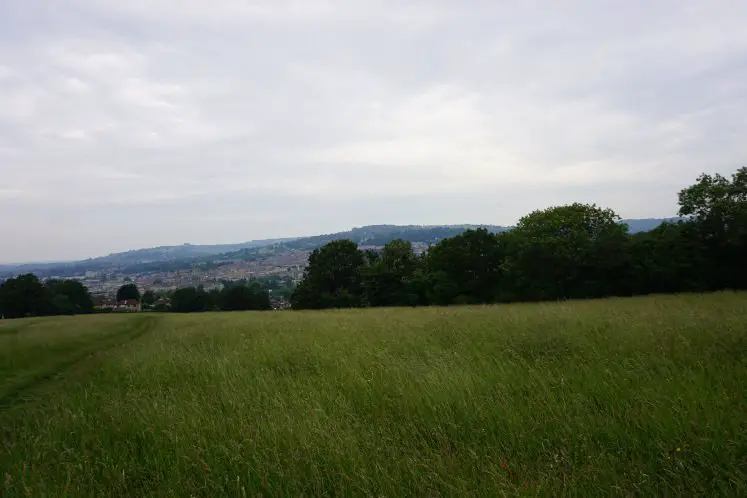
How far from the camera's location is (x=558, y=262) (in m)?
44.7

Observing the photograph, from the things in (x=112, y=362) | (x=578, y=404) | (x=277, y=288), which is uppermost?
(x=578, y=404)

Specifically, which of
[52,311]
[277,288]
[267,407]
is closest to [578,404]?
[267,407]

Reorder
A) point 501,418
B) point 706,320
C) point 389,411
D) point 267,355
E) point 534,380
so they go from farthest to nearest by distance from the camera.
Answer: point 267,355
point 706,320
point 534,380
point 389,411
point 501,418

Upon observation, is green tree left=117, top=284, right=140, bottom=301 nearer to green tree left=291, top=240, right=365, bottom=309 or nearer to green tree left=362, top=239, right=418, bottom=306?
green tree left=291, top=240, right=365, bottom=309

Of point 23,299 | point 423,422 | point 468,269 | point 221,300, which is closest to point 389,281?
point 468,269

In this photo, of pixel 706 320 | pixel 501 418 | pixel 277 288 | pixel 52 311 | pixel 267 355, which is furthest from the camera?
pixel 277 288

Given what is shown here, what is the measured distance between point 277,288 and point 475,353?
116m

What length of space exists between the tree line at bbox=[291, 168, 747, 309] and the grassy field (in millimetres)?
35008

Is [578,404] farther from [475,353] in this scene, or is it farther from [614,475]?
[475,353]

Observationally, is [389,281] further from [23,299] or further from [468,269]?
[23,299]

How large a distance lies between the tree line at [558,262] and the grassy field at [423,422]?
35008 mm

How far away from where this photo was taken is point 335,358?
8180 millimetres

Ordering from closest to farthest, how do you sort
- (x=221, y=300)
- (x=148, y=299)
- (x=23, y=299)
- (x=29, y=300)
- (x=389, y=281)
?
(x=389, y=281) < (x=23, y=299) < (x=29, y=300) < (x=221, y=300) < (x=148, y=299)

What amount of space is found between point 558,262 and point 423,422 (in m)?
44.2
